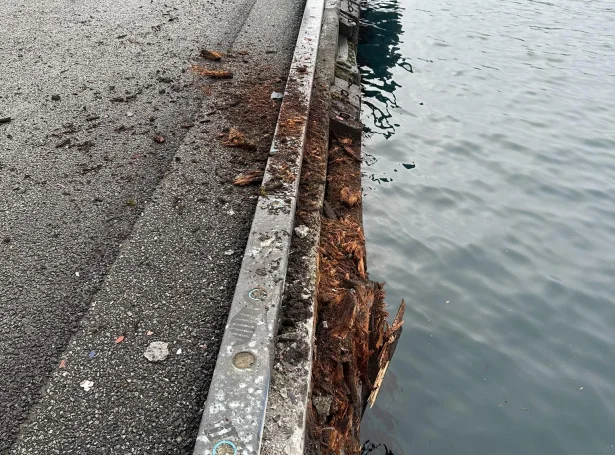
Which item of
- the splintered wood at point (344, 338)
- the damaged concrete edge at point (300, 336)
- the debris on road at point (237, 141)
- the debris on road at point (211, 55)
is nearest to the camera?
the damaged concrete edge at point (300, 336)

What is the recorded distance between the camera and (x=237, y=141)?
3969 millimetres

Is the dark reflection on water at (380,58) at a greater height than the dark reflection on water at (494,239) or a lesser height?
greater

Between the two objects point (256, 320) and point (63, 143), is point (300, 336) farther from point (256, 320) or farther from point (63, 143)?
point (63, 143)

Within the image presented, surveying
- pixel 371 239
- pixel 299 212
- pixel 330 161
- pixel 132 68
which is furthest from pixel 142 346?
pixel 132 68

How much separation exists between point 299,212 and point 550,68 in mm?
8403

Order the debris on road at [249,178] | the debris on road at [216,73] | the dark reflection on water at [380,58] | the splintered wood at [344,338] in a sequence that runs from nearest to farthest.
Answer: the splintered wood at [344,338] → the debris on road at [249,178] → the debris on road at [216,73] → the dark reflection on water at [380,58]

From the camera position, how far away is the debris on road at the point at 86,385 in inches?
87.7

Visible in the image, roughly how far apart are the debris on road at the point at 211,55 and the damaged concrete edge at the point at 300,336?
A: 187 centimetres

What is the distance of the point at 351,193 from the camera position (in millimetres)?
4312

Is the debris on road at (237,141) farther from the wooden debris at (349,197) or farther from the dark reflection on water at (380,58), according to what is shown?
the dark reflection on water at (380,58)

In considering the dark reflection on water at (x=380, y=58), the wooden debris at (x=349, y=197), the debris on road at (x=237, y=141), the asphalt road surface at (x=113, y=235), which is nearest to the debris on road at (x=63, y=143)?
the asphalt road surface at (x=113, y=235)

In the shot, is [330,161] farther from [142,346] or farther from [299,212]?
[142,346]

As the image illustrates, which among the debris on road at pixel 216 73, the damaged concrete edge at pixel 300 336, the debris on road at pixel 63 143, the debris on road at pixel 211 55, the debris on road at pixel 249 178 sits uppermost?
the debris on road at pixel 211 55

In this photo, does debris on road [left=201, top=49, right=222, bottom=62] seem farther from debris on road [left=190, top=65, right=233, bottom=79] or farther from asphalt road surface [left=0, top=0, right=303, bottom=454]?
debris on road [left=190, top=65, right=233, bottom=79]
